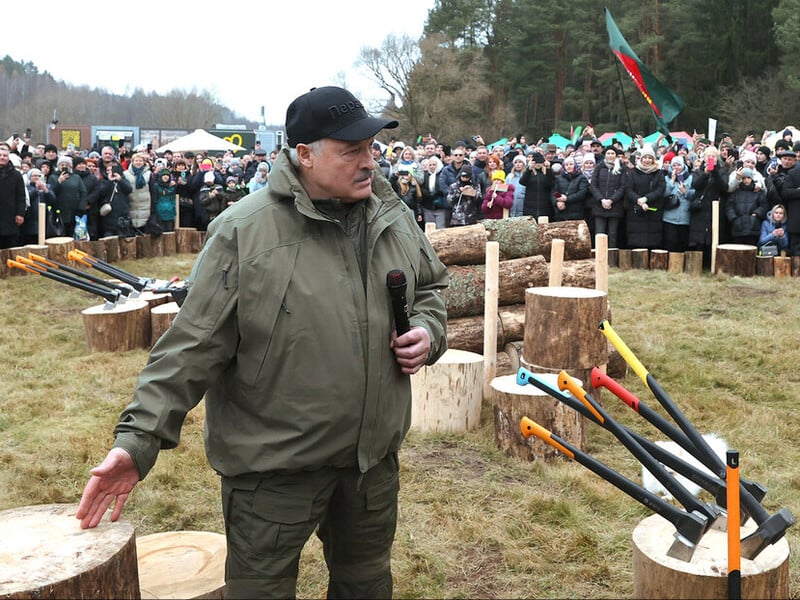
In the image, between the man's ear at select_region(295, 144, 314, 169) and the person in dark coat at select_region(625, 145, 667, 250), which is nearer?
the man's ear at select_region(295, 144, 314, 169)

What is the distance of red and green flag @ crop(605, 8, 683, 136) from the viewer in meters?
16.9

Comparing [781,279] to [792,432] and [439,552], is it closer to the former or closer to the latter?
[792,432]

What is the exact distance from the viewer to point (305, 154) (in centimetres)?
245

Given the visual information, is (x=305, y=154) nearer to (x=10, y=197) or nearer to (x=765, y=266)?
(x=765, y=266)

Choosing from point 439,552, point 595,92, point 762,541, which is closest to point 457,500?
point 439,552

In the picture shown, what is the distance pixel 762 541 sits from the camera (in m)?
2.77

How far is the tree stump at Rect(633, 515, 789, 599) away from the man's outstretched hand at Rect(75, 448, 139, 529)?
5.72 feet

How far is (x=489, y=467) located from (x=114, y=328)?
4.46 metres

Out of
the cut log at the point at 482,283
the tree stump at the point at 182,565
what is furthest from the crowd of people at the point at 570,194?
the tree stump at the point at 182,565

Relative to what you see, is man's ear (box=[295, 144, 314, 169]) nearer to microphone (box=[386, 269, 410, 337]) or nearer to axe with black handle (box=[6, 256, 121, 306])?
microphone (box=[386, 269, 410, 337])

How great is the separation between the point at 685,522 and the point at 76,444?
4087 mm

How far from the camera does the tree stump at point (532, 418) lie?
5191mm

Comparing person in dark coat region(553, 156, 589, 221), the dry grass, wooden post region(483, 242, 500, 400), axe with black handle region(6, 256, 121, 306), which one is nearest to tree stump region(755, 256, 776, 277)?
person in dark coat region(553, 156, 589, 221)

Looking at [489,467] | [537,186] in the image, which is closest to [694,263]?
[537,186]
